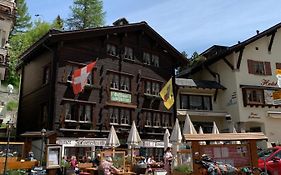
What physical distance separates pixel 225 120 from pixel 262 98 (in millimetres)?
4424

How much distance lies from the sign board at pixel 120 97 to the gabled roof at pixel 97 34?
5.22 meters

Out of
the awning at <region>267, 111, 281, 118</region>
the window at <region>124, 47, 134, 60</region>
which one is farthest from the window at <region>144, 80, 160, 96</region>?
the awning at <region>267, 111, 281, 118</region>

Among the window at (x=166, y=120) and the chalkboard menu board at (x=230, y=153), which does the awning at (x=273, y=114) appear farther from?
the chalkboard menu board at (x=230, y=153)

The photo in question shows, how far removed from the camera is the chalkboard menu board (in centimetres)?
1198

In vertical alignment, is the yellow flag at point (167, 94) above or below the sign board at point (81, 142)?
above

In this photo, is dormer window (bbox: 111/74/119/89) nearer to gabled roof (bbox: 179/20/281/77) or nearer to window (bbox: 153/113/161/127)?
window (bbox: 153/113/161/127)

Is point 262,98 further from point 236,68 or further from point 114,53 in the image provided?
point 114,53

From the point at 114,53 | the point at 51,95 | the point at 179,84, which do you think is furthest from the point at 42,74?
the point at 179,84

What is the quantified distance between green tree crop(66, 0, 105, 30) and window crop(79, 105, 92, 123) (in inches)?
926

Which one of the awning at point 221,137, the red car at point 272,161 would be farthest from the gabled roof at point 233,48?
the awning at point 221,137

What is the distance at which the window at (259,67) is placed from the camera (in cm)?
3509

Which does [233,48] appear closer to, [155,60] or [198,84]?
[198,84]

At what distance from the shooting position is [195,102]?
114ft

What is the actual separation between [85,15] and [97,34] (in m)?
21.0
